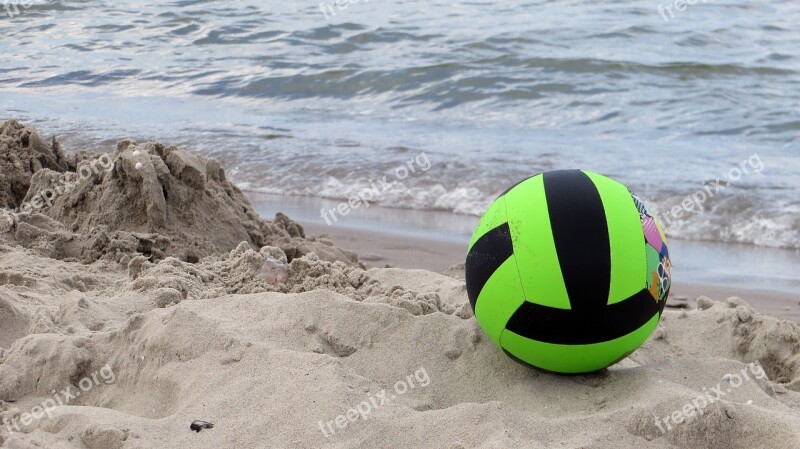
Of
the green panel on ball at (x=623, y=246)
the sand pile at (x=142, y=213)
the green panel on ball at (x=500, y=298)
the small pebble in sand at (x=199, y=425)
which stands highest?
the green panel on ball at (x=623, y=246)

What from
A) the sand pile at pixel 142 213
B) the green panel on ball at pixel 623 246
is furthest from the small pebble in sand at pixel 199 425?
the sand pile at pixel 142 213

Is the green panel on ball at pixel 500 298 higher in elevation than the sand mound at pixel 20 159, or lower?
higher

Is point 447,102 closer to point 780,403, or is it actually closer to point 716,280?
point 716,280

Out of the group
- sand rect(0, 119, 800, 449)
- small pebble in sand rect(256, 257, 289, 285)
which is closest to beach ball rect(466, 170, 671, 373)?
sand rect(0, 119, 800, 449)

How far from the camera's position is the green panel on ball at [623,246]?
3023 mm

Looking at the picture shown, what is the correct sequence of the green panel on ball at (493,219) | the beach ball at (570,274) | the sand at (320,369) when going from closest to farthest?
the sand at (320,369)
the beach ball at (570,274)
the green panel on ball at (493,219)

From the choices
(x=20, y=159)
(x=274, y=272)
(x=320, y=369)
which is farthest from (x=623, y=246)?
(x=20, y=159)

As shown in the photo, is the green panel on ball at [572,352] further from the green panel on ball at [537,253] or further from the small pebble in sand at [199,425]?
the small pebble in sand at [199,425]

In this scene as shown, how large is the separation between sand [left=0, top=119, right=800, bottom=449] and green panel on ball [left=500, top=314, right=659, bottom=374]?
0.32ft

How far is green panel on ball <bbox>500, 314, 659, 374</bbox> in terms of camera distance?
10.2ft

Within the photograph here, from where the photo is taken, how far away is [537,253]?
304 cm

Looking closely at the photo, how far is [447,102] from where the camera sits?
12219 millimetres

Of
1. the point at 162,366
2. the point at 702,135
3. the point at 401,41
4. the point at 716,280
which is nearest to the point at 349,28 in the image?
the point at 401,41

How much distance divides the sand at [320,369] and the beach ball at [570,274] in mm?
208
